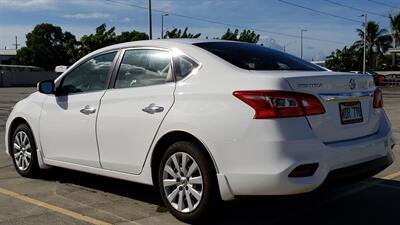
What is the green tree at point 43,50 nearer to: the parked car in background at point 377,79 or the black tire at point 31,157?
the parked car in background at point 377,79

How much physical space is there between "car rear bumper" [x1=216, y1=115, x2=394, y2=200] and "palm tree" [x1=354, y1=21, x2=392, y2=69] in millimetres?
72461

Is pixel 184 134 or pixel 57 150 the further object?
pixel 57 150

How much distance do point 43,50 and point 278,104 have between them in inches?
2956

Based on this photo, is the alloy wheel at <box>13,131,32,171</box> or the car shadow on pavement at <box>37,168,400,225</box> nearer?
the car shadow on pavement at <box>37,168,400,225</box>

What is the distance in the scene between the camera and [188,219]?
4.94 metres

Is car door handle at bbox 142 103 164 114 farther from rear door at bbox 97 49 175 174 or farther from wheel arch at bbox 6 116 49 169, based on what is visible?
wheel arch at bbox 6 116 49 169

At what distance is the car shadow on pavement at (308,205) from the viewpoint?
511 centimetres

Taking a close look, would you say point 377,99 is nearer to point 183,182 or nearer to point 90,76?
point 183,182

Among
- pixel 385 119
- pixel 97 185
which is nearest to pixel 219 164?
pixel 385 119

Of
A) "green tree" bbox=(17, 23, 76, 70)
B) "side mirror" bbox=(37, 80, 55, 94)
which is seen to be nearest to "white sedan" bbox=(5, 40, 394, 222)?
"side mirror" bbox=(37, 80, 55, 94)

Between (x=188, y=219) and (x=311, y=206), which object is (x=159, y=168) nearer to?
(x=188, y=219)

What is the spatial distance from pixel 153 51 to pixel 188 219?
171 cm

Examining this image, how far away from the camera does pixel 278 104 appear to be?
14.6 ft

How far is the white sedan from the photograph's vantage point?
443cm
